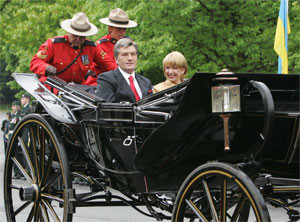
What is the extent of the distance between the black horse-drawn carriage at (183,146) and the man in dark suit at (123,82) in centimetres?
16

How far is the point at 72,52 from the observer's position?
5.75m

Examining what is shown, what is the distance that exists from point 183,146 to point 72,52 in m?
2.33

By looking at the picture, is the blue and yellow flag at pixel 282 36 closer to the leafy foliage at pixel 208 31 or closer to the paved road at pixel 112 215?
the leafy foliage at pixel 208 31

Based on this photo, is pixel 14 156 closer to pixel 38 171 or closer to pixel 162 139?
pixel 38 171

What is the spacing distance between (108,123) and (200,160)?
2.55 ft

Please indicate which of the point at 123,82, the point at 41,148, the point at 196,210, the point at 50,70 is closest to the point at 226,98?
the point at 196,210

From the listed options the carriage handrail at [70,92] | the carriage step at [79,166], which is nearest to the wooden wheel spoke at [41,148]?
the carriage step at [79,166]

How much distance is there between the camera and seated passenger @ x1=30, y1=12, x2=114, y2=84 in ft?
18.4

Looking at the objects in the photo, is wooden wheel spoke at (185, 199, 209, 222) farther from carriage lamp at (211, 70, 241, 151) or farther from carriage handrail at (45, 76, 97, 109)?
carriage handrail at (45, 76, 97, 109)

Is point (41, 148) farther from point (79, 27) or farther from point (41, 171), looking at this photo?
point (79, 27)

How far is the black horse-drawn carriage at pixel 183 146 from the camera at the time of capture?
3307 mm

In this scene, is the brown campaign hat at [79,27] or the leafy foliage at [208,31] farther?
the leafy foliage at [208,31]

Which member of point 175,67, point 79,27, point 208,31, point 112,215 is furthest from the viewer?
point 208,31

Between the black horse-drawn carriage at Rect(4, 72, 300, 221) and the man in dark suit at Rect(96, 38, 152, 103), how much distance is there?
16cm
